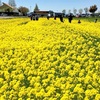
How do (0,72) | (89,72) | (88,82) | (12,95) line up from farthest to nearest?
(0,72) < (89,72) < (88,82) < (12,95)

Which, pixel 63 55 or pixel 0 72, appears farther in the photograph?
pixel 63 55

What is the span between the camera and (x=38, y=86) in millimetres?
8992

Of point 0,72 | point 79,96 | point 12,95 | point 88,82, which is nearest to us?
point 79,96

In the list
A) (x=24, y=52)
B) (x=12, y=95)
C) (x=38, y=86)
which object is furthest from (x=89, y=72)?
(x=24, y=52)

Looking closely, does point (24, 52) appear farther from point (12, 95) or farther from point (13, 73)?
point (12, 95)

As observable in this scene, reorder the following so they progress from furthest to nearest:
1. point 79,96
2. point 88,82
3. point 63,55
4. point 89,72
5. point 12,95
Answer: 1. point 63,55
2. point 89,72
3. point 88,82
4. point 12,95
5. point 79,96

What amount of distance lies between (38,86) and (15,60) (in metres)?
3.98

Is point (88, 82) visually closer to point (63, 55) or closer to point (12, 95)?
point (12, 95)

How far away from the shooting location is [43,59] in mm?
12789

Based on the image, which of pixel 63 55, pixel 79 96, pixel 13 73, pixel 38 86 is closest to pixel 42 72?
pixel 13 73

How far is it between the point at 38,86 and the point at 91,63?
10.2 feet

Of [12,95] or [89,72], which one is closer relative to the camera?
[12,95]

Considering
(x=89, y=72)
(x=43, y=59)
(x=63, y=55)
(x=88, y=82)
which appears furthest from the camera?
(x=63, y=55)

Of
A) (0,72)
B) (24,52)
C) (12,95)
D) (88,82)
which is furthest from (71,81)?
(24,52)
